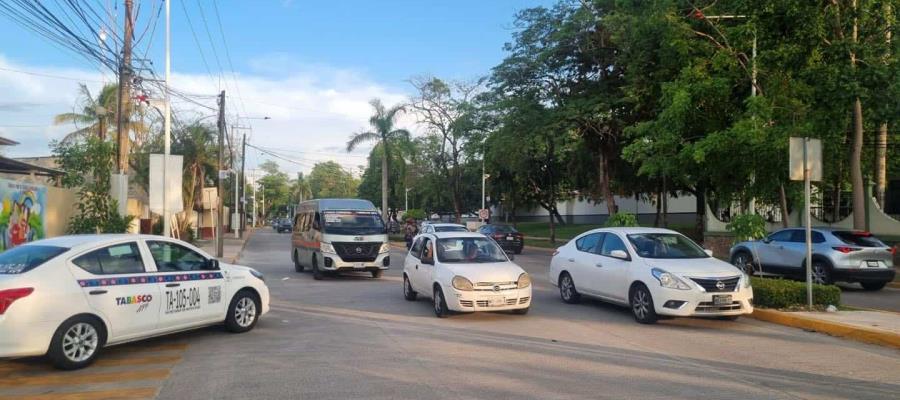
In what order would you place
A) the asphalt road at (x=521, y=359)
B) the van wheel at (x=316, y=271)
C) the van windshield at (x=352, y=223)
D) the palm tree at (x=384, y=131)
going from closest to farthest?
the asphalt road at (x=521, y=359)
the van windshield at (x=352, y=223)
the van wheel at (x=316, y=271)
the palm tree at (x=384, y=131)

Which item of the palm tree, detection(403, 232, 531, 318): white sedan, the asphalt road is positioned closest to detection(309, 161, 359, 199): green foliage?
the palm tree

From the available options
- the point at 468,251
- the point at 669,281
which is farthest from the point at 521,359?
the point at 468,251

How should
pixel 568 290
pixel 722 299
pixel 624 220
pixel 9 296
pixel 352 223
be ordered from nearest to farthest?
pixel 9 296
pixel 722 299
pixel 568 290
pixel 624 220
pixel 352 223

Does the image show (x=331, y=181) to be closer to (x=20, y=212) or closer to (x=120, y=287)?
(x=20, y=212)

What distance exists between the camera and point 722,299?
→ 1040 centimetres

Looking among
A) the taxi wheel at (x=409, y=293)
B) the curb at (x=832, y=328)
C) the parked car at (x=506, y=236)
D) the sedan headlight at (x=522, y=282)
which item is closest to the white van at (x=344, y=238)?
the taxi wheel at (x=409, y=293)

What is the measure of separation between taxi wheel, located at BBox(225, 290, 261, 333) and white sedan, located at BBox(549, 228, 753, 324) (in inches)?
232

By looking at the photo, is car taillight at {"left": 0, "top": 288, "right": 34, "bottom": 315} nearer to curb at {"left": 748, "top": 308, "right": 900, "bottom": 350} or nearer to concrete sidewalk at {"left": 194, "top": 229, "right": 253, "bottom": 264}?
curb at {"left": 748, "top": 308, "right": 900, "bottom": 350}

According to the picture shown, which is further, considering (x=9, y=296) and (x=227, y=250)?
(x=227, y=250)

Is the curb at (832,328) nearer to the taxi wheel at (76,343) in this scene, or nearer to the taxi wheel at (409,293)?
the taxi wheel at (409,293)

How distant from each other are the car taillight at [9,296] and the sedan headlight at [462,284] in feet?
19.8

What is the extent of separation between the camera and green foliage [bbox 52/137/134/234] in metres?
17.1

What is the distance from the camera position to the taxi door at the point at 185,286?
29.3ft

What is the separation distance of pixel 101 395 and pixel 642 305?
773 cm
